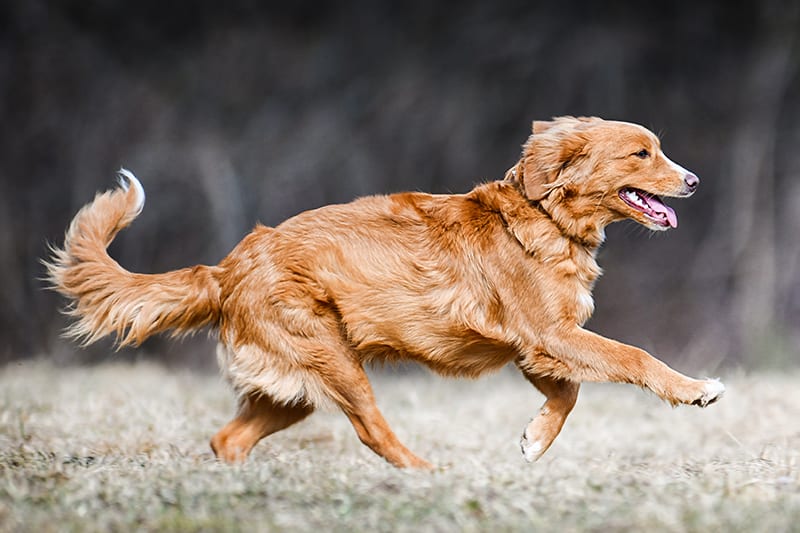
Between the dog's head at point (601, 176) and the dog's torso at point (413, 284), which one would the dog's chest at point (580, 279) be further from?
the dog's head at point (601, 176)

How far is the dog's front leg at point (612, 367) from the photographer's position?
16.5 feet

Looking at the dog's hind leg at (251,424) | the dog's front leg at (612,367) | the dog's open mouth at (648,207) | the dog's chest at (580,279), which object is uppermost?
the dog's open mouth at (648,207)

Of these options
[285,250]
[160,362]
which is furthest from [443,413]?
[160,362]

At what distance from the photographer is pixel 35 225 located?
1115 cm

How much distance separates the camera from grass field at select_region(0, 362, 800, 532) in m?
3.97

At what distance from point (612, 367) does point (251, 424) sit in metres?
1.90

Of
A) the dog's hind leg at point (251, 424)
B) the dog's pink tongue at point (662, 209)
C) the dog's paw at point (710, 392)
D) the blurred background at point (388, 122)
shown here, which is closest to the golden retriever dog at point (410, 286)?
the dog's pink tongue at point (662, 209)

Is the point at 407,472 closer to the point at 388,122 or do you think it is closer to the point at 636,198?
the point at 636,198

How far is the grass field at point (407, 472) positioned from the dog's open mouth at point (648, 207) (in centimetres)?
120

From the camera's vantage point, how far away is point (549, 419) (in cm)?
548

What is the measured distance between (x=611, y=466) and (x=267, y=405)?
178cm

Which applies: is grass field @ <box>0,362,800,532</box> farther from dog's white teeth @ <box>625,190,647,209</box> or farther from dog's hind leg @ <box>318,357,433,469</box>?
dog's white teeth @ <box>625,190,647,209</box>

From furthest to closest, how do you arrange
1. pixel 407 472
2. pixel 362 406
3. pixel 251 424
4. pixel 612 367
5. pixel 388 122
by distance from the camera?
pixel 388 122 < pixel 251 424 < pixel 362 406 < pixel 612 367 < pixel 407 472

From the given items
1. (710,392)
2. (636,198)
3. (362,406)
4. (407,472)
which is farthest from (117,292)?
(710,392)
